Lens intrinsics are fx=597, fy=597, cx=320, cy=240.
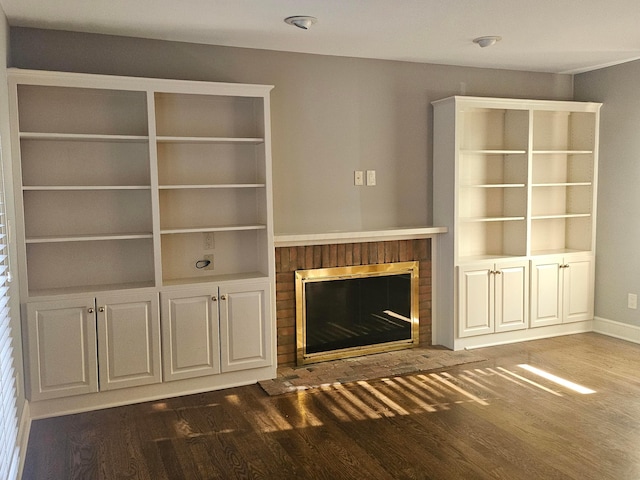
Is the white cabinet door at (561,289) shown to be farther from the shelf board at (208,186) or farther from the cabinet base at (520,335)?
the shelf board at (208,186)

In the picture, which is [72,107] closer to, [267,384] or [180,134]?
[180,134]

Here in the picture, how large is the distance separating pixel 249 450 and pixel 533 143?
377 cm

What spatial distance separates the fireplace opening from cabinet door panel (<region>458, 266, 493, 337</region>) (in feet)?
1.24

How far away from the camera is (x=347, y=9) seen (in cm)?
345

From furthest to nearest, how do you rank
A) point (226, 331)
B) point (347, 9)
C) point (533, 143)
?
1. point (533, 143)
2. point (226, 331)
3. point (347, 9)

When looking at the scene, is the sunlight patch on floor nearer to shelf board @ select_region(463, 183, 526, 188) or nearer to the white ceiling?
shelf board @ select_region(463, 183, 526, 188)

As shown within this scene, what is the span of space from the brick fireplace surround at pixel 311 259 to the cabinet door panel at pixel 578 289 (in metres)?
1.44

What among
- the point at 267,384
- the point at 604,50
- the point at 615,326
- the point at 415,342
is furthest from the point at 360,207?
the point at 615,326

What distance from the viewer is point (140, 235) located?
12.7ft

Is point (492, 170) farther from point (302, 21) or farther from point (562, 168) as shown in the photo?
point (302, 21)

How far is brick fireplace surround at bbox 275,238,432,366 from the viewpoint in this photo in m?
4.52

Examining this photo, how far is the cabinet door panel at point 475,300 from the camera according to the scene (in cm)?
492

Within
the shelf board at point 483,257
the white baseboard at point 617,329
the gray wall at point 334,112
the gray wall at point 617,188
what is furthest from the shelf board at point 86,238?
the white baseboard at point 617,329

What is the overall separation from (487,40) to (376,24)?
0.90 metres
